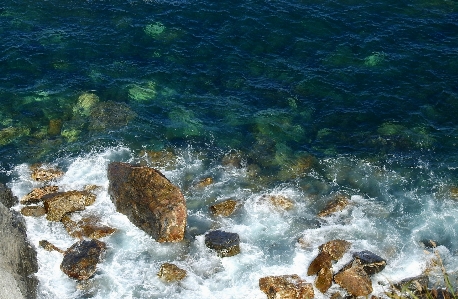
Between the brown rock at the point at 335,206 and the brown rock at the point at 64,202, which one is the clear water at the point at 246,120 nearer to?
the brown rock at the point at 335,206

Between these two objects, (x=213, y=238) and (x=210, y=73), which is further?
(x=210, y=73)

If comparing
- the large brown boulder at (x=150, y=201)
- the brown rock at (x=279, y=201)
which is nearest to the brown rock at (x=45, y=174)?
the large brown boulder at (x=150, y=201)

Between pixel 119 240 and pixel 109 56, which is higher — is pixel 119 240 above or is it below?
below

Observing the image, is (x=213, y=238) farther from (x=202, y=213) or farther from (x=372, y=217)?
(x=372, y=217)

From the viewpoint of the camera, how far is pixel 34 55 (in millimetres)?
51875

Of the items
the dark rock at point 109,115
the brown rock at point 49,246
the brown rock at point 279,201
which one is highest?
the dark rock at point 109,115

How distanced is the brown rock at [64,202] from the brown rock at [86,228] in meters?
0.63

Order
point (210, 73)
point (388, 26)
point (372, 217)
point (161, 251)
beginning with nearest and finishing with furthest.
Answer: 1. point (161, 251)
2. point (372, 217)
3. point (210, 73)
4. point (388, 26)

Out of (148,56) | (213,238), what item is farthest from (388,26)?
(213,238)

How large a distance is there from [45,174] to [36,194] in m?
2.38

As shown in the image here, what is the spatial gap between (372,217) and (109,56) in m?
29.0

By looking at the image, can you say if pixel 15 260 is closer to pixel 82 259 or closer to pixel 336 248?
pixel 82 259

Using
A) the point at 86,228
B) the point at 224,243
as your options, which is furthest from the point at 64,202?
the point at 224,243

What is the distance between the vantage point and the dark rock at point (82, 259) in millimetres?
33406
